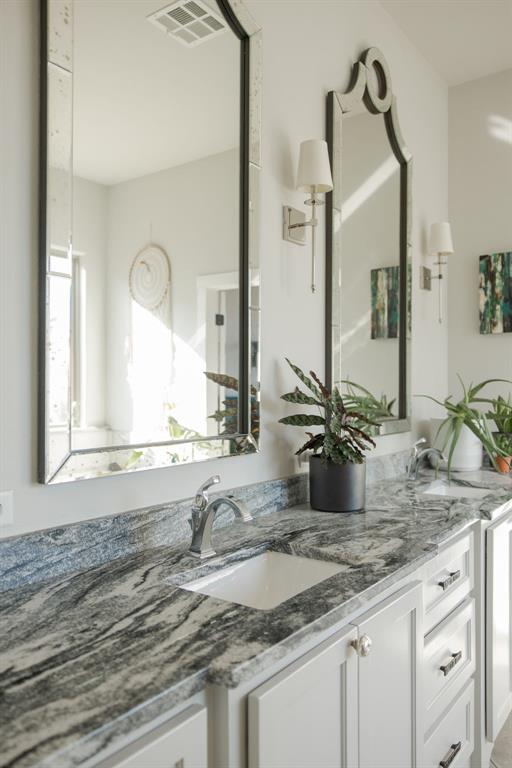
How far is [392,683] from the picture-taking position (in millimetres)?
1341

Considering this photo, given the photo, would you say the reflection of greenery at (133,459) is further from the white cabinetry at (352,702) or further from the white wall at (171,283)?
the white cabinetry at (352,702)

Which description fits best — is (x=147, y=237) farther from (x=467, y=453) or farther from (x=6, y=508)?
(x=467, y=453)

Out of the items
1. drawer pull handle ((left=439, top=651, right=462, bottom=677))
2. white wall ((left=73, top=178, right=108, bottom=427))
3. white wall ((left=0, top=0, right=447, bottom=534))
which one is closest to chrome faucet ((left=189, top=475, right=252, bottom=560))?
white wall ((left=0, top=0, right=447, bottom=534))

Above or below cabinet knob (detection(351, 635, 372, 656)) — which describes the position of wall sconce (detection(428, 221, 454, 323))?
above

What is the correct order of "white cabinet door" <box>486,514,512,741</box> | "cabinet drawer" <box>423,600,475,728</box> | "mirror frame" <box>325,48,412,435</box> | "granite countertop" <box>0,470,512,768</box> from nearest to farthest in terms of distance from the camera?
1. "granite countertop" <box>0,470,512,768</box>
2. "cabinet drawer" <box>423,600,475,728</box>
3. "white cabinet door" <box>486,514,512,741</box>
4. "mirror frame" <box>325,48,412,435</box>

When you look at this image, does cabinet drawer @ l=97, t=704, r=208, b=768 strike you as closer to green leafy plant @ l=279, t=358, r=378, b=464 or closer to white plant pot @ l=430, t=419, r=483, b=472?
green leafy plant @ l=279, t=358, r=378, b=464

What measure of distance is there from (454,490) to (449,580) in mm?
885

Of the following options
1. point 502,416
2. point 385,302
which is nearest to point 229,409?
point 385,302

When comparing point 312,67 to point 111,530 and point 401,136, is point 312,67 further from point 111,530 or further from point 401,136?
point 111,530

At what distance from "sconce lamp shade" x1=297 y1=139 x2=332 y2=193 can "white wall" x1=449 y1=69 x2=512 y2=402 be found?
168 centimetres

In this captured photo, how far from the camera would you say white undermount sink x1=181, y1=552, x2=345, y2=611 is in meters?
1.44

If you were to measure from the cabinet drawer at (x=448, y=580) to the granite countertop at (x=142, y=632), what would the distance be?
108 mm

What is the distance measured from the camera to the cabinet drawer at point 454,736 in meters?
1.64

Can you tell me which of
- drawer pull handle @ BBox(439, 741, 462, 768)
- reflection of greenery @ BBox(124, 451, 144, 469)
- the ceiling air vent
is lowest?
drawer pull handle @ BBox(439, 741, 462, 768)
